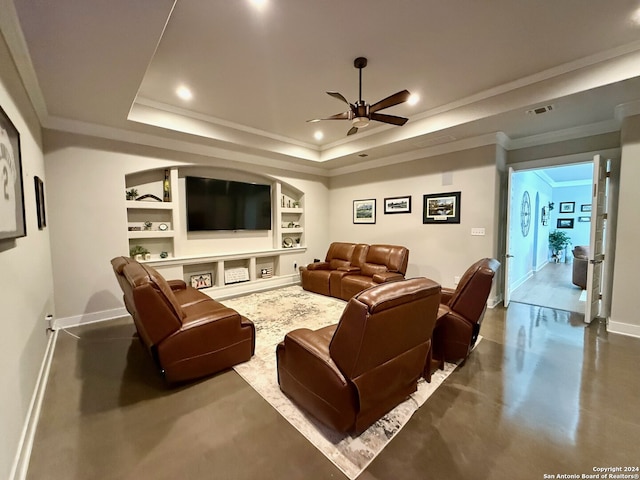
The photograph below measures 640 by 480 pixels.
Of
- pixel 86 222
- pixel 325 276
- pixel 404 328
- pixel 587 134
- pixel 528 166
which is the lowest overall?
pixel 325 276

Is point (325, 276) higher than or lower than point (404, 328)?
lower

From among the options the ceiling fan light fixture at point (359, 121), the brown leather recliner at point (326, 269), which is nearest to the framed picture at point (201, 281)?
the brown leather recliner at point (326, 269)

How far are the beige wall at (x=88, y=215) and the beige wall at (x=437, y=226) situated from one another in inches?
164

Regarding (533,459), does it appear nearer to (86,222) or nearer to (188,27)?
(188,27)

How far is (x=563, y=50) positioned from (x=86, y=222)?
5.87 metres

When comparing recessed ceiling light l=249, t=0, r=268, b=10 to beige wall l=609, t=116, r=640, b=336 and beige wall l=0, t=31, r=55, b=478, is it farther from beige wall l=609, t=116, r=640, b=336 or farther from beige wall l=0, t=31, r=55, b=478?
beige wall l=609, t=116, r=640, b=336

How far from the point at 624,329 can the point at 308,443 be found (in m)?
4.11

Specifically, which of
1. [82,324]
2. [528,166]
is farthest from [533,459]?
[82,324]

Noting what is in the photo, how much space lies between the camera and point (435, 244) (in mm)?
4941

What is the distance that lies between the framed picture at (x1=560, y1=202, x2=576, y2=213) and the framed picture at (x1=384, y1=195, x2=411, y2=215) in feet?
26.1

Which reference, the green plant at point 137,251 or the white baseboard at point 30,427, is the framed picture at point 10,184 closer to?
the white baseboard at point 30,427

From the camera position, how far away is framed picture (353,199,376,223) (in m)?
5.88

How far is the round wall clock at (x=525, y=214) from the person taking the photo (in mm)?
5696

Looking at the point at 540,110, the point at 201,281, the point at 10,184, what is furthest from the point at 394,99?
the point at 201,281
